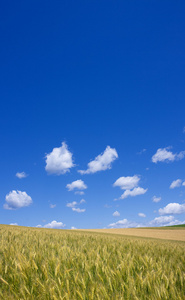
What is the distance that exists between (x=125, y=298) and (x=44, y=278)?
1083mm

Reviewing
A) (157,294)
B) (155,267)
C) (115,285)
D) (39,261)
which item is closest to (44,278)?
(39,261)

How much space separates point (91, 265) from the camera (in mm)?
2967

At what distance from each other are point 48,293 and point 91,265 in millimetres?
933

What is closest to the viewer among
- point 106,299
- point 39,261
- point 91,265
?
point 106,299

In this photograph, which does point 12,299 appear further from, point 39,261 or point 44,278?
point 39,261

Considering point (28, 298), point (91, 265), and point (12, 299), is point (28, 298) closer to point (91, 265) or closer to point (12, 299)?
point (12, 299)

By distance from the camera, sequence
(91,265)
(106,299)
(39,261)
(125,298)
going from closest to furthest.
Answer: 1. (106,299)
2. (125,298)
3. (91,265)
4. (39,261)

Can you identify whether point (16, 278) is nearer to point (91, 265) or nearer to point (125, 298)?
point (91, 265)

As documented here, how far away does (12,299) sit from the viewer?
2268 millimetres

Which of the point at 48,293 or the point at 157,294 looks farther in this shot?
the point at 48,293

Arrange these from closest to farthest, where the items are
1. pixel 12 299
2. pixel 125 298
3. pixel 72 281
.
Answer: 1. pixel 125 298
2. pixel 12 299
3. pixel 72 281

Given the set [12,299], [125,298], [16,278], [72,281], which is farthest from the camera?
[16,278]

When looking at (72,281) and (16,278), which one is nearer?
(72,281)

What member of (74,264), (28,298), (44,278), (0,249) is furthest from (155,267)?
(0,249)
